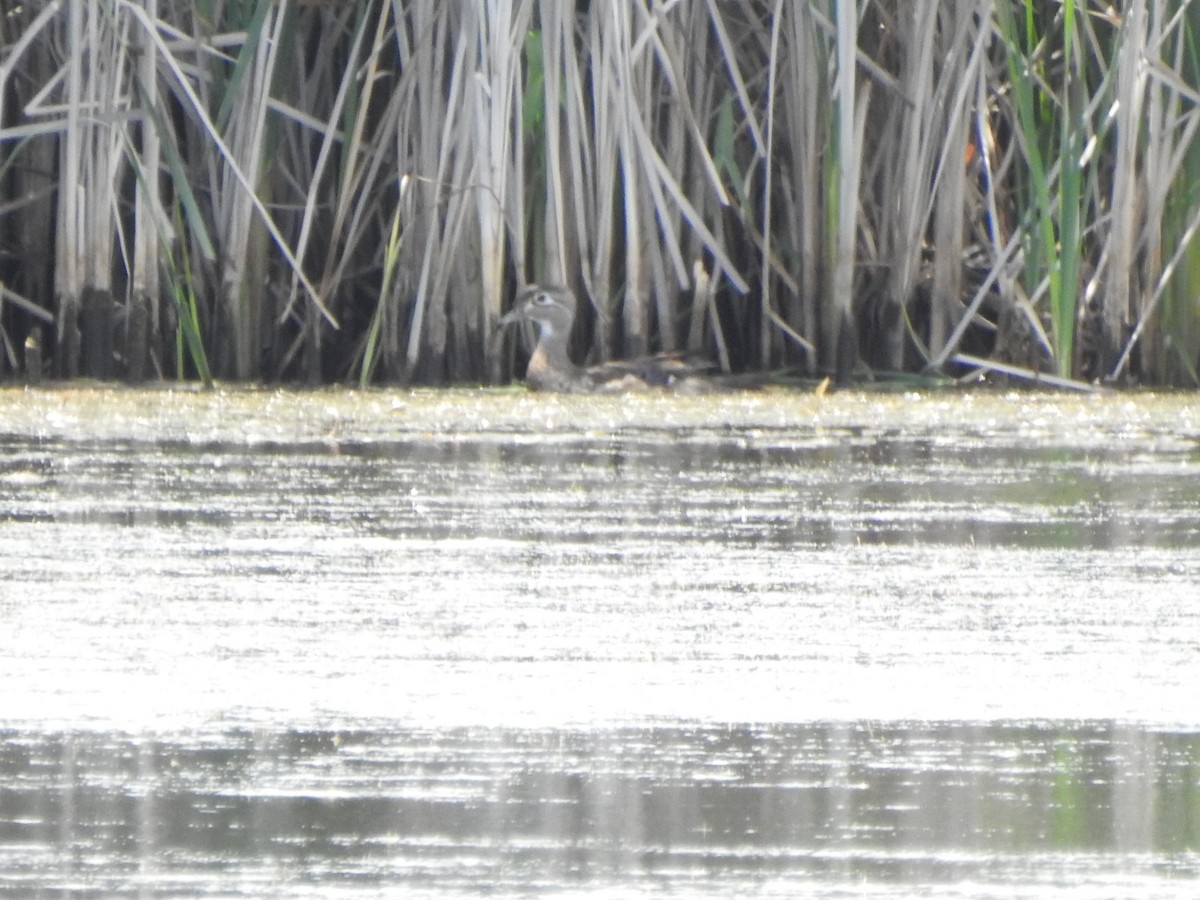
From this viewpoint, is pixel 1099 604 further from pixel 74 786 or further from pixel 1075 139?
pixel 1075 139

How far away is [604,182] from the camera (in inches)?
264

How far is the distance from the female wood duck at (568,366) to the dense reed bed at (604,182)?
9 centimetres

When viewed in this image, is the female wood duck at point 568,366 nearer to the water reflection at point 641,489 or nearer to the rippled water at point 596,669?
the water reflection at point 641,489

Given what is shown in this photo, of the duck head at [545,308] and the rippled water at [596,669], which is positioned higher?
the duck head at [545,308]

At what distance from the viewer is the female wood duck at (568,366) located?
659 cm

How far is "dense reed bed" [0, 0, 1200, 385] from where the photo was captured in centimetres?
657

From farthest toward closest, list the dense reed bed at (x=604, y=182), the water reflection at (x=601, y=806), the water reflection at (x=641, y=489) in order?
the dense reed bed at (x=604, y=182), the water reflection at (x=641, y=489), the water reflection at (x=601, y=806)

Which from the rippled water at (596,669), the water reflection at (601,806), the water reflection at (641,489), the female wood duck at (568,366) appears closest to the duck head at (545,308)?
the female wood duck at (568,366)

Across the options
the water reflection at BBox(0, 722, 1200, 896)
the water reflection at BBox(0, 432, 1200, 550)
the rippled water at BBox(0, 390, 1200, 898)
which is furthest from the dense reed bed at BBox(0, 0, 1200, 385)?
the water reflection at BBox(0, 722, 1200, 896)

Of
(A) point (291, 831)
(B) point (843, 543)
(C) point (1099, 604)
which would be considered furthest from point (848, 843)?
(B) point (843, 543)

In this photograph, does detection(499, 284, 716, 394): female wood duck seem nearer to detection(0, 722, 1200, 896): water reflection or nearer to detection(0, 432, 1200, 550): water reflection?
detection(0, 432, 1200, 550): water reflection

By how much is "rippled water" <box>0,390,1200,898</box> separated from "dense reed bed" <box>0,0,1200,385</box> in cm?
130

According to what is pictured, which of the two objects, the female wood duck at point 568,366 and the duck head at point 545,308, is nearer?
the female wood duck at point 568,366

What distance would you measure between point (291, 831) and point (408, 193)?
457 cm
